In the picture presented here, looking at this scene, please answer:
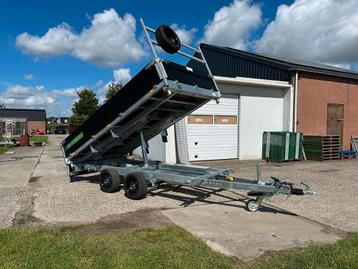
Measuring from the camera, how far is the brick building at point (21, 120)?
1558 inches

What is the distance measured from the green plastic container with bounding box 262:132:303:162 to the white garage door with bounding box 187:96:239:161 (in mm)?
1410

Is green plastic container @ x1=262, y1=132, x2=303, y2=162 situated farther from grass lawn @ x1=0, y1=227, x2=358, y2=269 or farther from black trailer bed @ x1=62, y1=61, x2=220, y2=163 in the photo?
grass lawn @ x1=0, y1=227, x2=358, y2=269

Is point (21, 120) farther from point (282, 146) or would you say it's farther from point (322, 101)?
point (322, 101)

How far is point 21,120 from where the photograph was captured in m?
40.3

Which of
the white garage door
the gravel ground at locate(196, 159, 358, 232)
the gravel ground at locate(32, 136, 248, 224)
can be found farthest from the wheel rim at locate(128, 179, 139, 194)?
the white garage door

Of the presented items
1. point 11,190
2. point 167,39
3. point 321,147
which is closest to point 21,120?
point 11,190

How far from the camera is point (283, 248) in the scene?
443 centimetres

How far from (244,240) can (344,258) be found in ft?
4.21

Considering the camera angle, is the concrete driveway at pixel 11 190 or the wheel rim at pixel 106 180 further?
the wheel rim at pixel 106 180

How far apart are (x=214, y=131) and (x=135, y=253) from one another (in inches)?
414

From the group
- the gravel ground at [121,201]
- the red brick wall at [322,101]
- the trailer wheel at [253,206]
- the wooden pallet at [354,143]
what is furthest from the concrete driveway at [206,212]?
the wooden pallet at [354,143]

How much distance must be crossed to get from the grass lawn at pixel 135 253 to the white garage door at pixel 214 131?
905 cm

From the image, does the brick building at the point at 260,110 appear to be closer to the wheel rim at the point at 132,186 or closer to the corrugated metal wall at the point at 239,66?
the corrugated metal wall at the point at 239,66

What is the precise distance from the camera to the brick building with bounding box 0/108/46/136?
39566 millimetres
